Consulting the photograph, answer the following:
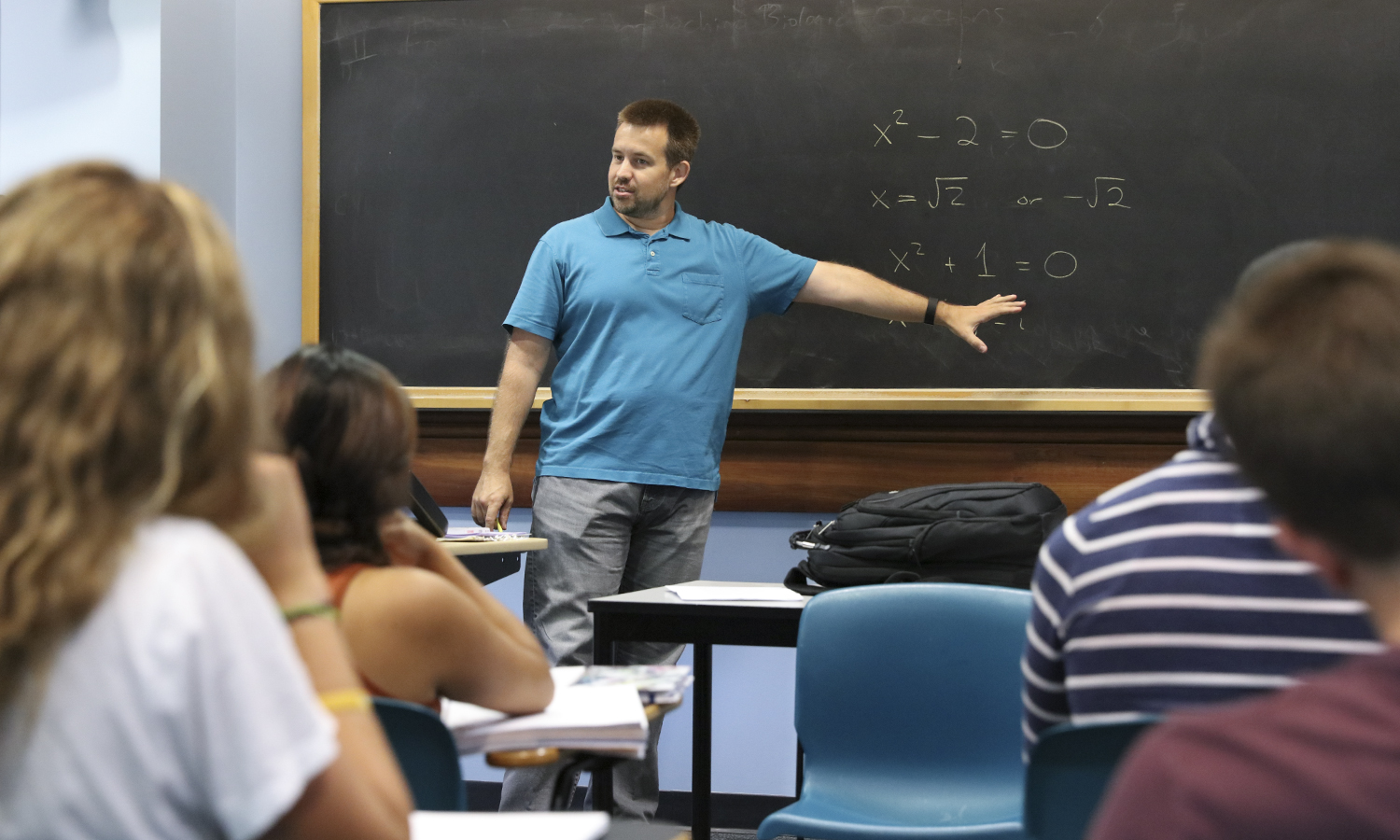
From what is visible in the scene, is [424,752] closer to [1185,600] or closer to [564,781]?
[564,781]

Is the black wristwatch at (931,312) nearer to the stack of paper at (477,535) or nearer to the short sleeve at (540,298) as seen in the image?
the short sleeve at (540,298)

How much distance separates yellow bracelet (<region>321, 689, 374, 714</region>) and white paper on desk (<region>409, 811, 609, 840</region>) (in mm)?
241

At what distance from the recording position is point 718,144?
3.51m

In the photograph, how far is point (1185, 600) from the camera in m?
1.19

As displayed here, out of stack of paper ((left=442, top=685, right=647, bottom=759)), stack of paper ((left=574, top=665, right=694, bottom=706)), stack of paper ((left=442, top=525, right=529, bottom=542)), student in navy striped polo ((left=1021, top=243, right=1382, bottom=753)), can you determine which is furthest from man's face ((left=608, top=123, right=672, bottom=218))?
student in navy striped polo ((left=1021, top=243, right=1382, bottom=753))

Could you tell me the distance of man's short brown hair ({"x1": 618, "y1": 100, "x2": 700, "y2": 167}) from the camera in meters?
3.15

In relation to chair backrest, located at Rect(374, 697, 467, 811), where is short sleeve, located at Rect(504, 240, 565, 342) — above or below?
above

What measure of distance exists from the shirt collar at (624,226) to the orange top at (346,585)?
196 centimetres

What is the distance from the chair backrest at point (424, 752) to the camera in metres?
1.19

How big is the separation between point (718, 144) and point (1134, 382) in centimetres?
135

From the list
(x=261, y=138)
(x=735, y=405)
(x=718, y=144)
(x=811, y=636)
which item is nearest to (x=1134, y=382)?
(x=735, y=405)

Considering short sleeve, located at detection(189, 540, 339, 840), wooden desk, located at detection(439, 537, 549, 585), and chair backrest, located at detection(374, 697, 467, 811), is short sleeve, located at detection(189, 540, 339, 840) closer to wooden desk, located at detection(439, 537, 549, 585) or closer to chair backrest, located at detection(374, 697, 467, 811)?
chair backrest, located at detection(374, 697, 467, 811)

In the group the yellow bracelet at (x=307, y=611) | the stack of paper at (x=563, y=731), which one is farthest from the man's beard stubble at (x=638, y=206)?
the yellow bracelet at (x=307, y=611)

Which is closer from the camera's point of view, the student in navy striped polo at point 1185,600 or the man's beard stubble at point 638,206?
the student in navy striped polo at point 1185,600
